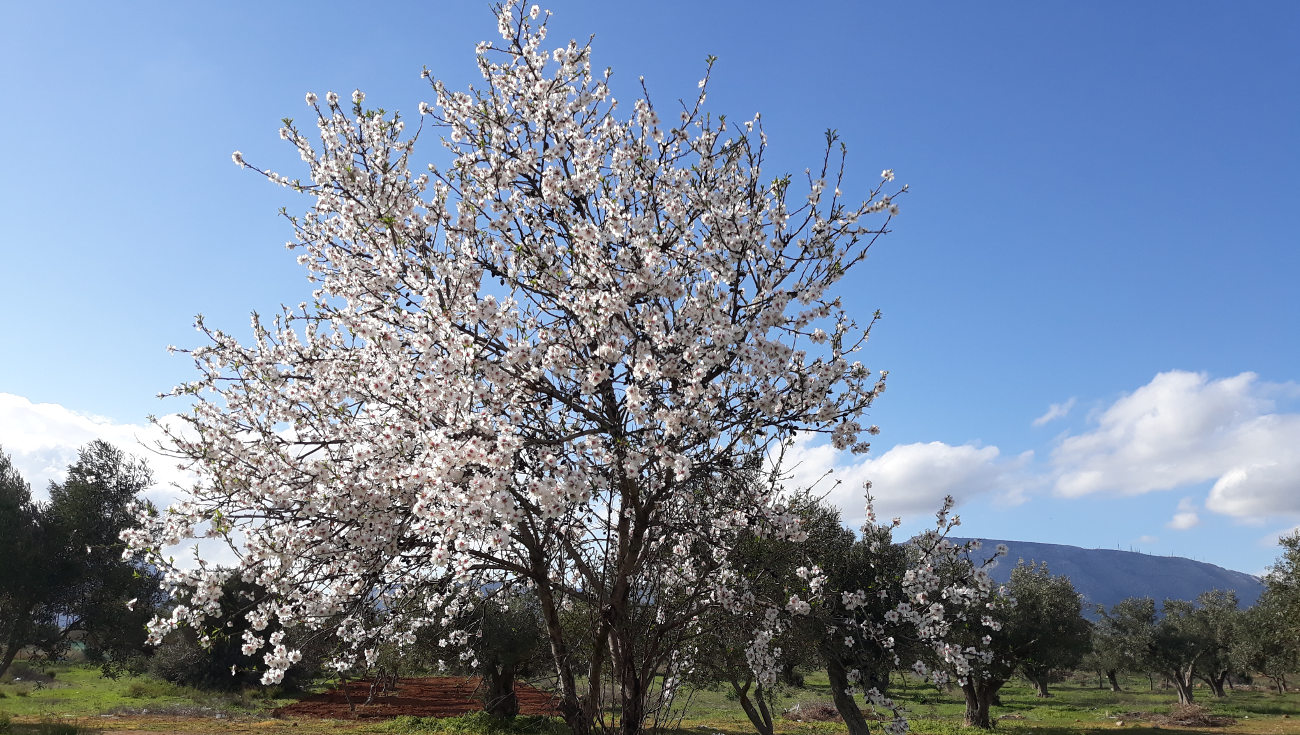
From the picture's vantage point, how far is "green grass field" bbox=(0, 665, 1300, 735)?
970 inches

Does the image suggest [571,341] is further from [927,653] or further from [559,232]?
[927,653]

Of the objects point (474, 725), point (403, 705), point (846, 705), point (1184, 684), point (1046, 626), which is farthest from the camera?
point (1184, 684)

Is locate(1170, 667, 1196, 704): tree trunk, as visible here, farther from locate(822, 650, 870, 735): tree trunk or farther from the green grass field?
locate(822, 650, 870, 735): tree trunk

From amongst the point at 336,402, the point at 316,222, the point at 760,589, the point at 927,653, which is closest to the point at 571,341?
the point at 336,402

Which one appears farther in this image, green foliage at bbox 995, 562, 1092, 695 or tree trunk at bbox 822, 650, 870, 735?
green foliage at bbox 995, 562, 1092, 695

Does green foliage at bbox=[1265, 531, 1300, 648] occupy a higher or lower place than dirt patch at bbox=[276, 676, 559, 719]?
higher

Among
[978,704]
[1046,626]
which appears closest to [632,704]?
[978,704]

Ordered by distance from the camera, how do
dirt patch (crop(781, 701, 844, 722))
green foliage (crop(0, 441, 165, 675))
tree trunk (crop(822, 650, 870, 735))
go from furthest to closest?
1. dirt patch (crop(781, 701, 844, 722))
2. green foliage (crop(0, 441, 165, 675))
3. tree trunk (crop(822, 650, 870, 735))

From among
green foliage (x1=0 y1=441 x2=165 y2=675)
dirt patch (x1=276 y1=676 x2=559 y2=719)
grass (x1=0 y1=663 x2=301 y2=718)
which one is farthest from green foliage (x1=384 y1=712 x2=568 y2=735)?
green foliage (x1=0 y1=441 x2=165 y2=675)

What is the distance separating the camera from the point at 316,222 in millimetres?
8406

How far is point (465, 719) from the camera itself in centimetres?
2661

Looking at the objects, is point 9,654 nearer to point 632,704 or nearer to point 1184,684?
point 632,704

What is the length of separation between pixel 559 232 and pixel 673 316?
1496 mm

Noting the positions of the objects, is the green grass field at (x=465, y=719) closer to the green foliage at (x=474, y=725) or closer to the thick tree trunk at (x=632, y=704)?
the green foliage at (x=474, y=725)
